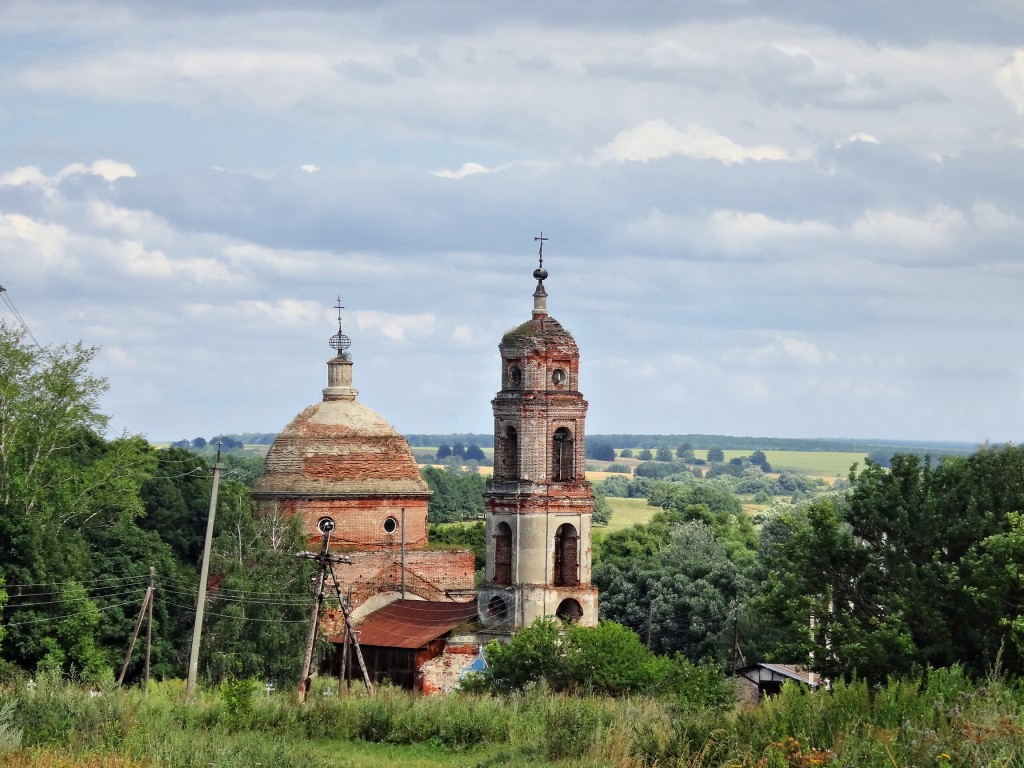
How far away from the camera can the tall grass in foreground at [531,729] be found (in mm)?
15719

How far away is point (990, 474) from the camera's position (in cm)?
2961

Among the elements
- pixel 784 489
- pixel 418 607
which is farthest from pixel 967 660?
pixel 784 489

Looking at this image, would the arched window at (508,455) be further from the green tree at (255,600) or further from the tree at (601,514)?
the tree at (601,514)

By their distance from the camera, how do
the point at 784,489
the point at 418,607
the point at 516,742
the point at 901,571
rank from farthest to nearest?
the point at 784,489 → the point at 418,607 → the point at 901,571 → the point at 516,742

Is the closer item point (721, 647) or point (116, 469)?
point (116, 469)

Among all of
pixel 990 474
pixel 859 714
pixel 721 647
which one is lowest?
pixel 721 647

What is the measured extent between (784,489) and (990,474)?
170656 millimetres

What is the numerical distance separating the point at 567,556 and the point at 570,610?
4.81 ft

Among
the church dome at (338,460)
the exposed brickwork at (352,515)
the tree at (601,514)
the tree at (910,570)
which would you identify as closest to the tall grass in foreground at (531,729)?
the tree at (910,570)

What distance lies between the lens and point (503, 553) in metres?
45.2

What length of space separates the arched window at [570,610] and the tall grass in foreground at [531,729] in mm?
18356

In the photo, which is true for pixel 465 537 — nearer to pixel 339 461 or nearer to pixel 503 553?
pixel 339 461

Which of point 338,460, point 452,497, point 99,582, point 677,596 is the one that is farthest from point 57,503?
point 452,497

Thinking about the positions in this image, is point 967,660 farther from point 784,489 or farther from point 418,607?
point 784,489
